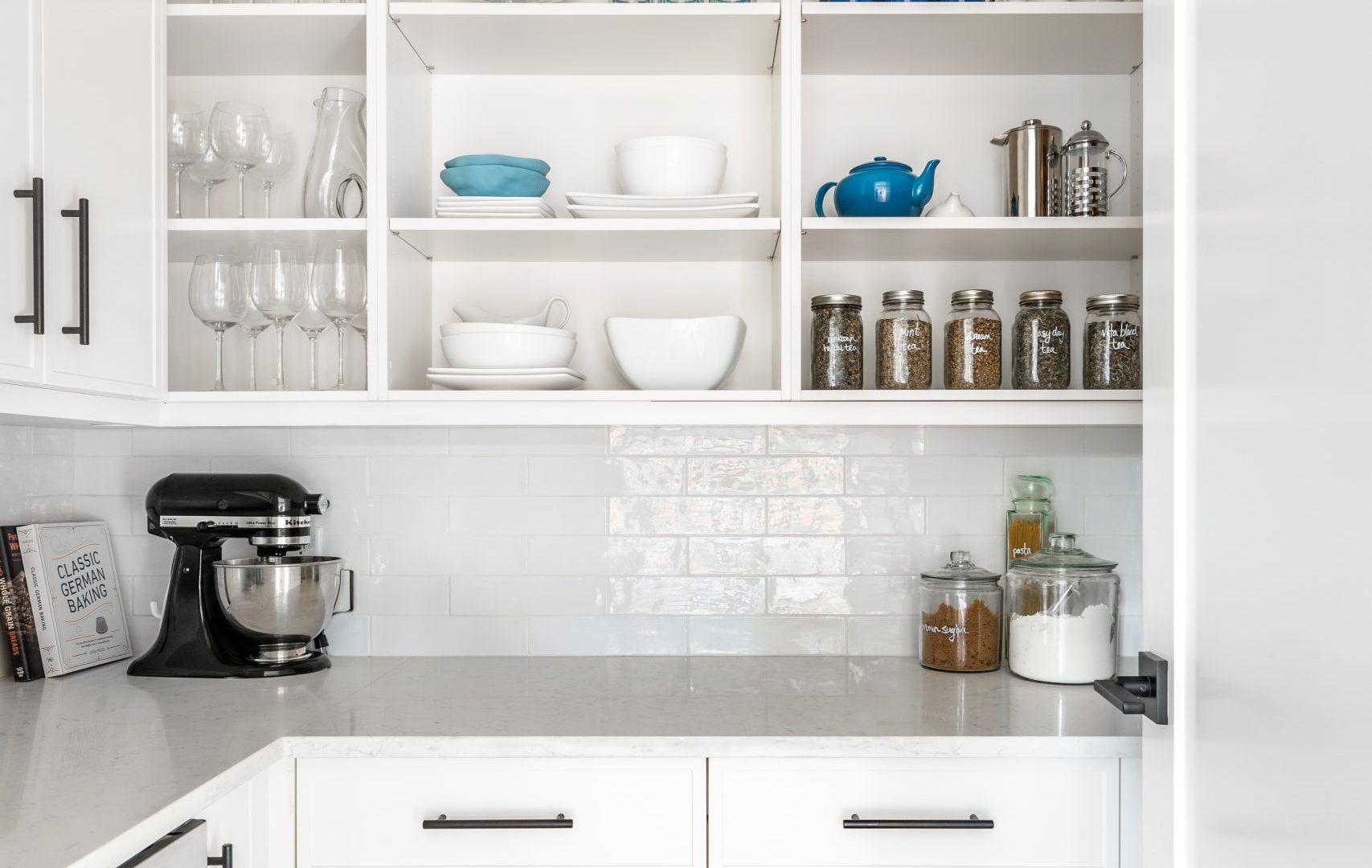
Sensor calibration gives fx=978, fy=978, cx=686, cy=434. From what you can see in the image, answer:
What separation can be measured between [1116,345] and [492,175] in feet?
3.83

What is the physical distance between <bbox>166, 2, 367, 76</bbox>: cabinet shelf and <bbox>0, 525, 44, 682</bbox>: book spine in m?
0.97

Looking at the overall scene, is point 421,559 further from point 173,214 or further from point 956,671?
point 956,671

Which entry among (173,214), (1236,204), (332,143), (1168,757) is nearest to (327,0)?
(332,143)

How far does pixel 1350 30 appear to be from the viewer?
2.79ft

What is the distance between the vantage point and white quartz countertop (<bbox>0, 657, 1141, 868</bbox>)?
1193 millimetres

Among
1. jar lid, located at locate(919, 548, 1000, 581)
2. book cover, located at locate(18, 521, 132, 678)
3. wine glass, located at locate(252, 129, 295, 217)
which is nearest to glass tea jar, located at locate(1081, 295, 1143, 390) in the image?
jar lid, located at locate(919, 548, 1000, 581)

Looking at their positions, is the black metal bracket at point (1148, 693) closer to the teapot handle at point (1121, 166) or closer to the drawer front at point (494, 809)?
the drawer front at point (494, 809)

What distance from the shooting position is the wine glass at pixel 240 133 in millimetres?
1775

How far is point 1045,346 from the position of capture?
1762 mm

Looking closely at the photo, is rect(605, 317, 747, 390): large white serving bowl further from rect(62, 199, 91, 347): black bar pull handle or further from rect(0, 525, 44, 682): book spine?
rect(0, 525, 44, 682): book spine


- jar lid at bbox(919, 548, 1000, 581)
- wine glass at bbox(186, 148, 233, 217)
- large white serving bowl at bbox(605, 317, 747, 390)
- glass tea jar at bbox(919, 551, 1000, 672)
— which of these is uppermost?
wine glass at bbox(186, 148, 233, 217)

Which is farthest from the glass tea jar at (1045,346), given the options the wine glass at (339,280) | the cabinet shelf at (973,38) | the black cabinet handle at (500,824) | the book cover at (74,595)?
the book cover at (74,595)

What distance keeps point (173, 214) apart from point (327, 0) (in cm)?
51

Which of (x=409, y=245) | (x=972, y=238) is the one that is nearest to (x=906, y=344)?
(x=972, y=238)
